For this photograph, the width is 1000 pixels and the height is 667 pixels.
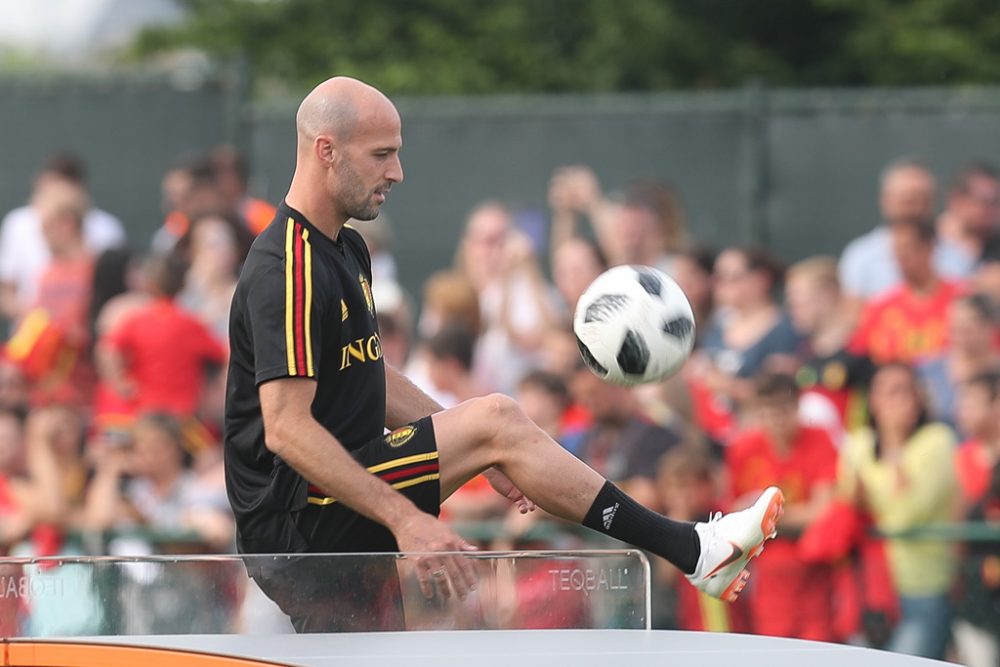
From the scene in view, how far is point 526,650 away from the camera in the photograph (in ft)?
17.2

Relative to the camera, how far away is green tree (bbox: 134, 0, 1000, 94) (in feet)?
71.7

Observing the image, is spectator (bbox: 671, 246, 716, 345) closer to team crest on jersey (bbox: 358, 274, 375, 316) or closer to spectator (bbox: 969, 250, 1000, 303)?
spectator (bbox: 969, 250, 1000, 303)

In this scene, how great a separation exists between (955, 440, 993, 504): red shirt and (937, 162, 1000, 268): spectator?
169cm

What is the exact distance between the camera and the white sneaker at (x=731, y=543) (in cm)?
582

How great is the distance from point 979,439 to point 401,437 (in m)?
4.53

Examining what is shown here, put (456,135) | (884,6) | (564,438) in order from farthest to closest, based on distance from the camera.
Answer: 1. (884,6)
2. (456,135)
3. (564,438)

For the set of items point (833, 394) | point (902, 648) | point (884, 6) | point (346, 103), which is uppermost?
point (884, 6)

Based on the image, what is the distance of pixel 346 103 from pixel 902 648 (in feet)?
15.2

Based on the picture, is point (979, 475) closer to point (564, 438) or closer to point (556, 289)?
point (564, 438)

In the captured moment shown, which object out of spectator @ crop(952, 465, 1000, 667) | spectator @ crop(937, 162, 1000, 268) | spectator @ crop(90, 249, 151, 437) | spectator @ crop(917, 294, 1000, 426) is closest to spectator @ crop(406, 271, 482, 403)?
spectator @ crop(90, 249, 151, 437)

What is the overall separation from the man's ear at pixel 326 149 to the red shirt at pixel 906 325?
16.7 ft

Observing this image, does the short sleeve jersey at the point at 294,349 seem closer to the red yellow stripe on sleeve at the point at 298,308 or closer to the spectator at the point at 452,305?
the red yellow stripe on sleeve at the point at 298,308

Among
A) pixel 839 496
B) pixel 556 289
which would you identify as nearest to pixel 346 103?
pixel 839 496

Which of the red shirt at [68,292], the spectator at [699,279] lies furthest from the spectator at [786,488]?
the red shirt at [68,292]
